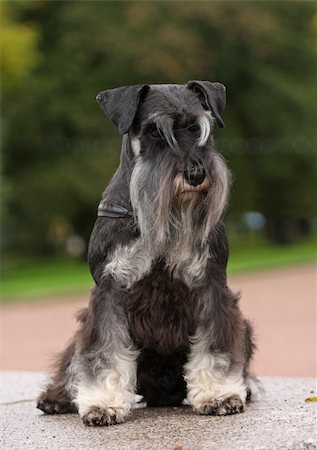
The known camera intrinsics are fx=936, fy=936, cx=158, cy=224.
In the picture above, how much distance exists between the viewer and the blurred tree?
107 ft

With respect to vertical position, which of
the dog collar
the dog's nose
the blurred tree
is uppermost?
the blurred tree

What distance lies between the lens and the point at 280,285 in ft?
70.8

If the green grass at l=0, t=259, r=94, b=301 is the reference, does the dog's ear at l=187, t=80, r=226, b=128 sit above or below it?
above

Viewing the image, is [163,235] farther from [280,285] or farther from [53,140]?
[53,140]

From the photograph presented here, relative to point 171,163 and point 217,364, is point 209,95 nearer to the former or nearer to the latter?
point 171,163

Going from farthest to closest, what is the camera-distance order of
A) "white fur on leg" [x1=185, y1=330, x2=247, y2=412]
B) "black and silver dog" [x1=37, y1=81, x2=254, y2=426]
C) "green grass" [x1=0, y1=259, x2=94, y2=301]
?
"green grass" [x1=0, y1=259, x2=94, y2=301] → "white fur on leg" [x1=185, y1=330, x2=247, y2=412] → "black and silver dog" [x1=37, y1=81, x2=254, y2=426]

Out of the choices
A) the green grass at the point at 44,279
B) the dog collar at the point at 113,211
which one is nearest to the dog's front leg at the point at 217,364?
the dog collar at the point at 113,211

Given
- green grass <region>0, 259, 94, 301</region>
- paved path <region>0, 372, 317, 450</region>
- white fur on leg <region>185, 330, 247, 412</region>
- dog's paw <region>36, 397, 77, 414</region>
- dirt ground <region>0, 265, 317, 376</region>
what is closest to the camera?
paved path <region>0, 372, 317, 450</region>

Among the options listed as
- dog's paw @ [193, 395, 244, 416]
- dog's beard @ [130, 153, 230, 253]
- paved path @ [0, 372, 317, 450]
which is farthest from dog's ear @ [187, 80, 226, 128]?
paved path @ [0, 372, 317, 450]

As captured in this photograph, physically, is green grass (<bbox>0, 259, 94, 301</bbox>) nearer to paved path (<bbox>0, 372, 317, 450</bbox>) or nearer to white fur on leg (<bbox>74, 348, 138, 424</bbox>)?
paved path (<bbox>0, 372, 317, 450</bbox>)

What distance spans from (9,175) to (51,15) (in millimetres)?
6876

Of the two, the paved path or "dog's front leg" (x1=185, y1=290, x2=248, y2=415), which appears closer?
the paved path

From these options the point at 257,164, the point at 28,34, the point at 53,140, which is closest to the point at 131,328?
the point at 28,34

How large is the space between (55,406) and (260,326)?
30.1 feet
